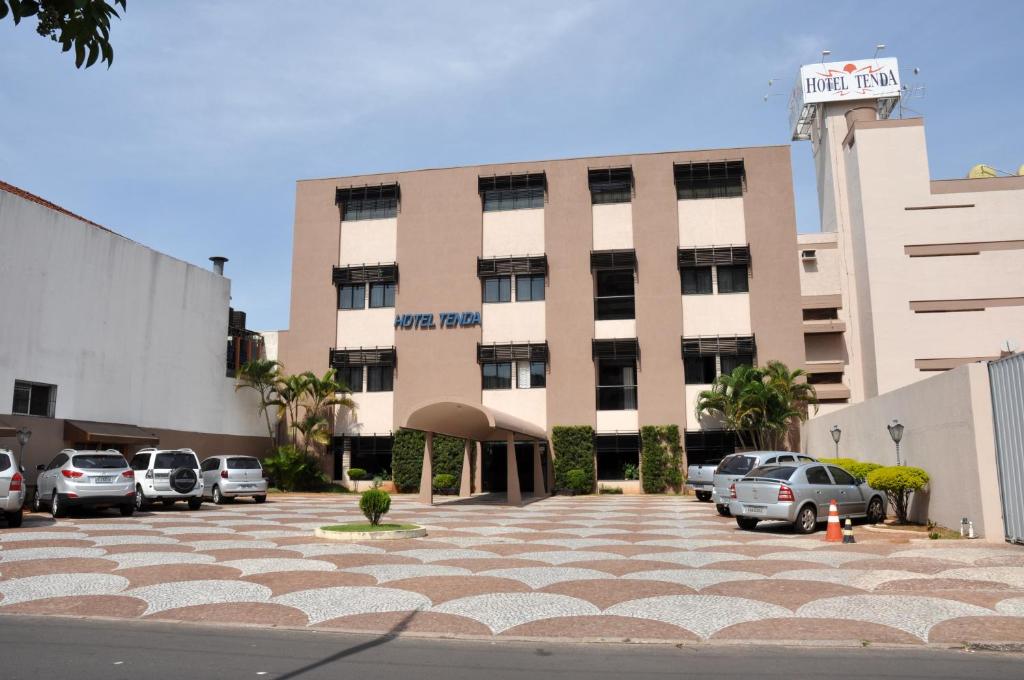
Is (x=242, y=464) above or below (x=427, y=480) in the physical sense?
above

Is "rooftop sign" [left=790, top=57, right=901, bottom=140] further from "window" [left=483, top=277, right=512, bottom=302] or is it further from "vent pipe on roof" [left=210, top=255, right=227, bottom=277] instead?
"vent pipe on roof" [left=210, top=255, right=227, bottom=277]

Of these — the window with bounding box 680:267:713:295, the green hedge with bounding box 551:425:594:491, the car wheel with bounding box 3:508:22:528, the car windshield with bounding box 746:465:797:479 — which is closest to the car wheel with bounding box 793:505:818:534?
the car windshield with bounding box 746:465:797:479

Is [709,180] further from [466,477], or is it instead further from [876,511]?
[876,511]

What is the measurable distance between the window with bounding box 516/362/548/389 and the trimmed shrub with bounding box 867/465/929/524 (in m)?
Answer: 21.0

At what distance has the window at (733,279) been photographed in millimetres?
37969

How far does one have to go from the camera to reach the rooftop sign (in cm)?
5225

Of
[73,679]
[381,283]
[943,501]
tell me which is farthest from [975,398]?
[381,283]

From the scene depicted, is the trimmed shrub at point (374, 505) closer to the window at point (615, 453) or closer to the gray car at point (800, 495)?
the gray car at point (800, 495)

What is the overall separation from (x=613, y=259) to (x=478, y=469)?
39.3ft

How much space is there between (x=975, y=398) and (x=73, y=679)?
15597mm

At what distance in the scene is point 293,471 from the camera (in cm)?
3806

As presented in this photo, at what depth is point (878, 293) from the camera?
133 feet

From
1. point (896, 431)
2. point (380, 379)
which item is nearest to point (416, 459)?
point (380, 379)

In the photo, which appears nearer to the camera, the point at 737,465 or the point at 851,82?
the point at 737,465
